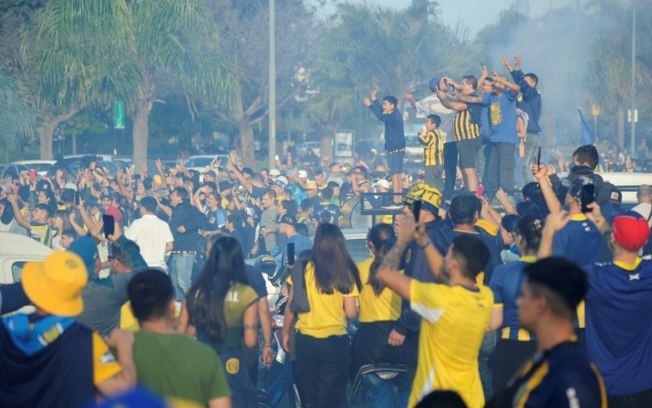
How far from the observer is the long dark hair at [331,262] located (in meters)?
8.12

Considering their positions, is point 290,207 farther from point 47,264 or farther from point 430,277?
point 47,264

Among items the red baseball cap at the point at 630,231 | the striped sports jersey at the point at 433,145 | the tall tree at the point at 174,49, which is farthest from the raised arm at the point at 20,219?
the tall tree at the point at 174,49

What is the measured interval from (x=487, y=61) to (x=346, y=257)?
48.7 m

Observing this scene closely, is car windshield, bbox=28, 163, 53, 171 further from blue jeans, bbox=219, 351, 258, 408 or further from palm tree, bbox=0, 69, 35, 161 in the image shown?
blue jeans, bbox=219, 351, 258, 408

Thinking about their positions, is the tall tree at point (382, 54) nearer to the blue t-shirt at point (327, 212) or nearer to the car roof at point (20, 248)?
the blue t-shirt at point (327, 212)

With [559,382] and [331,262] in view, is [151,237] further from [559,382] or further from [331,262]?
[559,382]

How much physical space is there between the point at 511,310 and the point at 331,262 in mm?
1489

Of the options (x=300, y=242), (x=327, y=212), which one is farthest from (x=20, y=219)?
(x=300, y=242)

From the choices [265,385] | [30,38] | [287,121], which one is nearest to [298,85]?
[287,121]

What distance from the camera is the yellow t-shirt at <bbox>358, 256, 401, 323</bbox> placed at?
27.1 feet

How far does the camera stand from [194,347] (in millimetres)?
5160

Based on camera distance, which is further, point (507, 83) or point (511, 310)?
point (507, 83)

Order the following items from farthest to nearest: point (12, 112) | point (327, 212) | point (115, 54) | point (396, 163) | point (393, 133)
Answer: point (115, 54) → point (12, 112) → point (327, 212) → point (393, 133) → point (396, 163)

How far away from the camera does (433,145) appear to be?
46.5 ft
